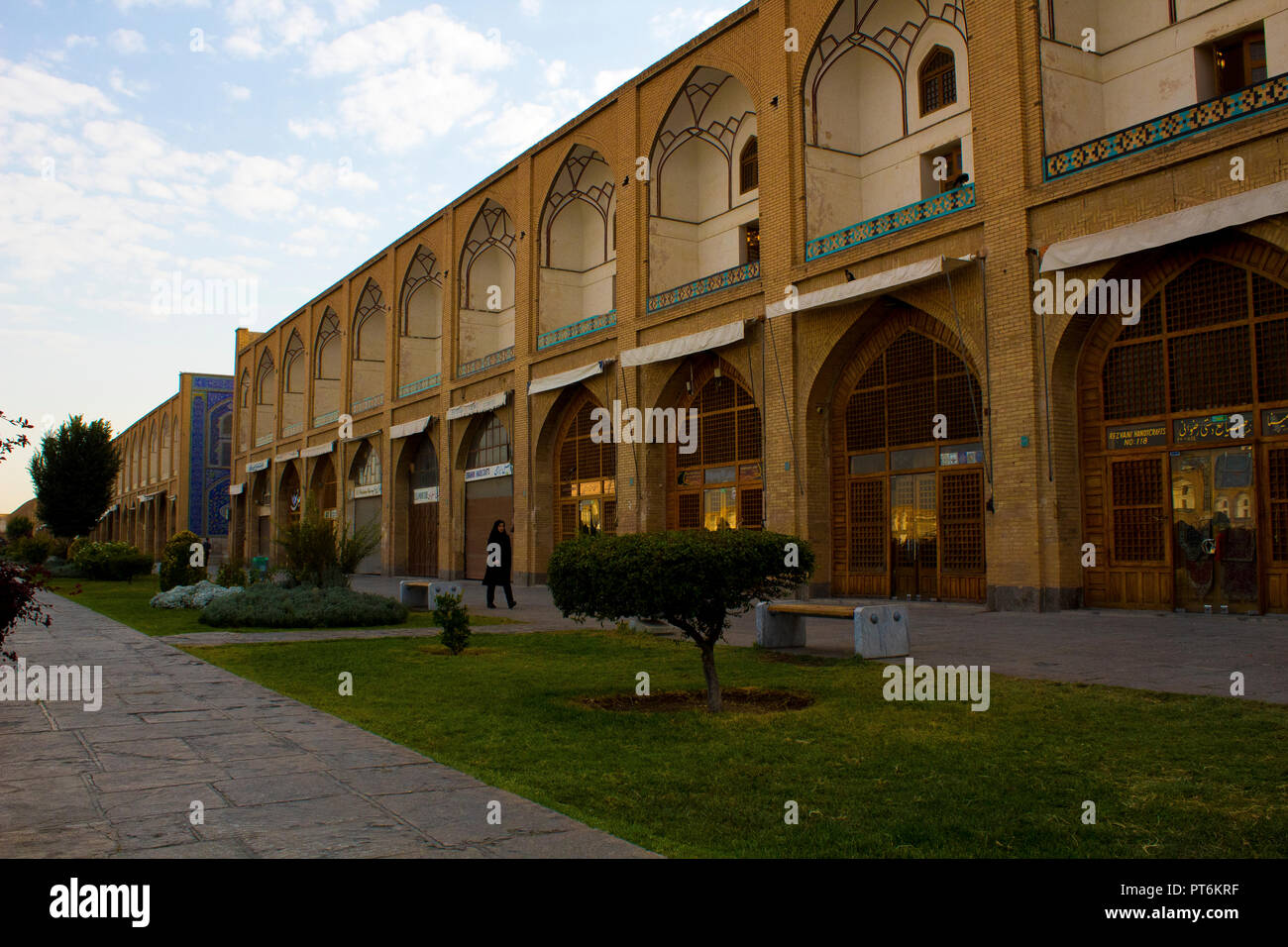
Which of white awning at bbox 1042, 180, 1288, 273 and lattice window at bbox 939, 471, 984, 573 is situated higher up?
white awning at bbox 1042, 180, 1288, 273

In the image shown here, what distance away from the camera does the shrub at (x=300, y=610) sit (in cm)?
1258

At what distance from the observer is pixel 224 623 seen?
1262 cm

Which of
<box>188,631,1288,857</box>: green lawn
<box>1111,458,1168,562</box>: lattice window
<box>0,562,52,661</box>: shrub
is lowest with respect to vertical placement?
<box>188,631,1288,857</box>: green lawn

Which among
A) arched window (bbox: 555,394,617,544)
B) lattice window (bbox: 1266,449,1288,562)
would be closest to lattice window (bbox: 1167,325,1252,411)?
lattice window (bbox: 1266,449,1288,562)

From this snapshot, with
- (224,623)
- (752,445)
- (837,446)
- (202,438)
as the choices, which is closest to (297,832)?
(224,623)

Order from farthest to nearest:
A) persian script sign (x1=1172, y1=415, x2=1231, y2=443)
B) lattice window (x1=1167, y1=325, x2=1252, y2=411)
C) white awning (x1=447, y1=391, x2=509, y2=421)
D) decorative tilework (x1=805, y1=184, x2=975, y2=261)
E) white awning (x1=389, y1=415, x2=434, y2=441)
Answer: white awning (x1=389, y1=415, x2=434, y2=441) → white awning (x1=447, y1=391, x2=509, y2=421) → decorative tilework (x1=805, y1=184, x2=975, y2=261) → persian script sign (x1=1172, y1=415, x2=1231, y2=443) → lattice window (x1=1167, y1=325, x2=1252, y2=411)

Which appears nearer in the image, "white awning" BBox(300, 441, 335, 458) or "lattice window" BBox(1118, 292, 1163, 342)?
"lattice window" BBox(1118, 292, 1163, 342)

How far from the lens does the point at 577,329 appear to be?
22.7 meters

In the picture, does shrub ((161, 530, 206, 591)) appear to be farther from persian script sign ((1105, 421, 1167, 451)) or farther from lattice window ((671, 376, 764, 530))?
persian script sign ((1105, 421, 1167, 451))

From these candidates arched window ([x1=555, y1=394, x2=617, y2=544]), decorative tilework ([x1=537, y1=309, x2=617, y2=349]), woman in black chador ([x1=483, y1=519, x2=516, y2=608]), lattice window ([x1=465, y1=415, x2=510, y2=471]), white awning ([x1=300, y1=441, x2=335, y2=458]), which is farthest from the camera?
white awning ([x1=300, y1=441, x2=335, y2=458])

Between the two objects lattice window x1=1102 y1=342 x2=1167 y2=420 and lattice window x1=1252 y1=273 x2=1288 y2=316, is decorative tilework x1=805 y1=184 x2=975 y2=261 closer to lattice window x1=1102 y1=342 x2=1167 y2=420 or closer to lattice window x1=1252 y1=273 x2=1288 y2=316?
lattice window x1=1102 y1=342 x2=1167 y2=420

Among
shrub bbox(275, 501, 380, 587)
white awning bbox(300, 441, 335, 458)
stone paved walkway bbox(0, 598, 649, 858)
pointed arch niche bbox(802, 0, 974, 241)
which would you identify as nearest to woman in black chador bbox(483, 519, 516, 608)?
shrub bbox(275, 501, 380, 587)

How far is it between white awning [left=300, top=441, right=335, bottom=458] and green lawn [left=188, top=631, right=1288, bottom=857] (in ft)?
96.5

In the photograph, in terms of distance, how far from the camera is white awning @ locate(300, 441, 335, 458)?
1406 inches
